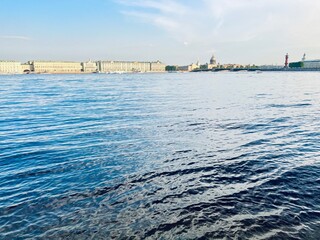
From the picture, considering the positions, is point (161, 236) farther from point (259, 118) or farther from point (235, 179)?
point (259, 118)

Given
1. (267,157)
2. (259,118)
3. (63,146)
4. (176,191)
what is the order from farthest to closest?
(259,118)
(63,146)
(267,157)
(176,191)

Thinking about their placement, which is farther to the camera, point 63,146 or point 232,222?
point 63,146

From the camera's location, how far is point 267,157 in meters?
10.8

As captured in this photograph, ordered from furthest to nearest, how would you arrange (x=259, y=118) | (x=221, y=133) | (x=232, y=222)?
(x=259, y=118) → (x=221, y=133) → (x=232, y=222)

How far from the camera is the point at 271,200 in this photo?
715 centimetres

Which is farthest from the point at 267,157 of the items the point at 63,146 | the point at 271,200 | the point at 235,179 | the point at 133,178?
the point at 63,146

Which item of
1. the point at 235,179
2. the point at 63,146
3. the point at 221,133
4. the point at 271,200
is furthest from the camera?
the point at 221,133

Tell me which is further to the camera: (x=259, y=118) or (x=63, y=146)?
(x=259, y=118)

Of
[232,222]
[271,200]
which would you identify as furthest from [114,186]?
[271,200]

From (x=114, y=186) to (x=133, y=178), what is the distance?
0.82 meters

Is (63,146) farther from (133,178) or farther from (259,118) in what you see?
(259,118)

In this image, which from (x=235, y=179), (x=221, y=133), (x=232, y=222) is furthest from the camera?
(x=221, y=133)

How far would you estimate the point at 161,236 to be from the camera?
5.62m

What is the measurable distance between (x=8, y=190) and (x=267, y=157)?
9.63m
